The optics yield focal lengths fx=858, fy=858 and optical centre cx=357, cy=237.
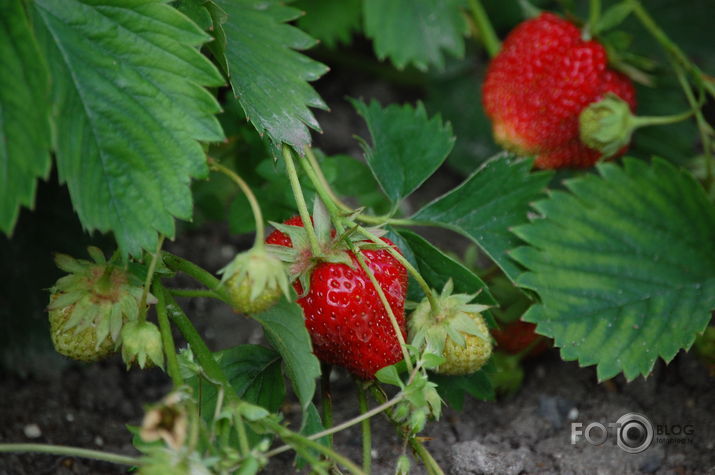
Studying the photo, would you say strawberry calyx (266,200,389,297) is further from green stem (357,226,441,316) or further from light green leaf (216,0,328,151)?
light green leaf (216,0,328,151)

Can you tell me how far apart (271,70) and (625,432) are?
66 cm

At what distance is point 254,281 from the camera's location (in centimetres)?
78

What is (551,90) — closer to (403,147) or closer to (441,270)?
(403,147)

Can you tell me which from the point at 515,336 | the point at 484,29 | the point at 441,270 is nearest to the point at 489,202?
the point at 441,270

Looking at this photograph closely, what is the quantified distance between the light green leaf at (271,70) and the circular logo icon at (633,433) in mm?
563

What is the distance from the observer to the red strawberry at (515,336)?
1.21 metres

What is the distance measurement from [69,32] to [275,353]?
413mm

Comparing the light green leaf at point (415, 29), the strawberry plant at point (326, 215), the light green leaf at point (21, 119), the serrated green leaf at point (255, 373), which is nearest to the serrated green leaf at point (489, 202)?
the strawberry plant at point (326, 215)

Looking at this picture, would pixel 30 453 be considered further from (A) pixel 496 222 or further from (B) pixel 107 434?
(A) pixel 496 222

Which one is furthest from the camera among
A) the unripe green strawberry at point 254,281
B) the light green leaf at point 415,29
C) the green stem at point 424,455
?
the light green leaf at point 415,29

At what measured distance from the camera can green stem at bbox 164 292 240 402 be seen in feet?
2.69

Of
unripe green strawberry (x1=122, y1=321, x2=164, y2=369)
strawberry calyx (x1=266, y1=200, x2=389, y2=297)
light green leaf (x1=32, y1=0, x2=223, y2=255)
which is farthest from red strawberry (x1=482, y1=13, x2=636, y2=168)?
unripe green strawberry (x1=122, y1=321, x2=164, y2=369)

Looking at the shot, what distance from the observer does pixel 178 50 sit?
0.89m

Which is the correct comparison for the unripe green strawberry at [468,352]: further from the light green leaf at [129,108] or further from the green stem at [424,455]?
the light green leaf at [129,108]
